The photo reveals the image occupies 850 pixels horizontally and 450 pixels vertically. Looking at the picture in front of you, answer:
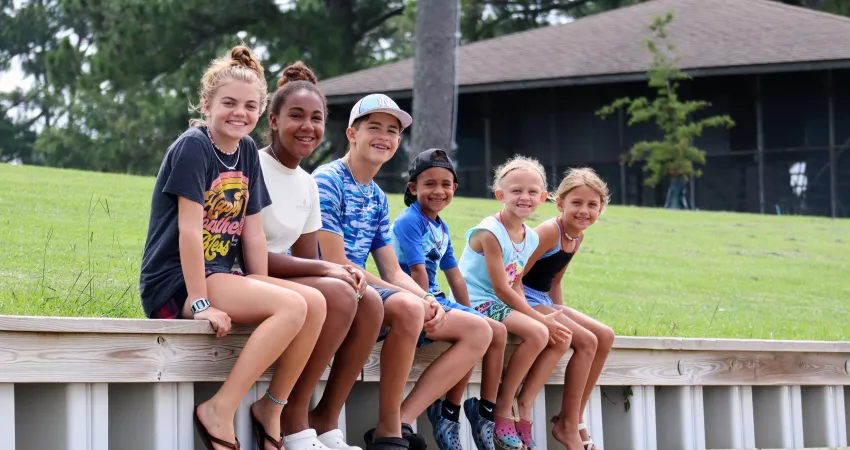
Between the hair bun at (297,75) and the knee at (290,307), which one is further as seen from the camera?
the hair bun at (297,75)

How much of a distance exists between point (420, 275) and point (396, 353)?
856 mm

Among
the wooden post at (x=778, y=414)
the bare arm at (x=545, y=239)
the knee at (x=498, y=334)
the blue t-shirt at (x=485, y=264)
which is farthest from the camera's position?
the wooden post at (x=778, y=414)

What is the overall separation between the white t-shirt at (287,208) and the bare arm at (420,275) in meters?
0.71

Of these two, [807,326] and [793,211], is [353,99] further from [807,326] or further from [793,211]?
[807,326]

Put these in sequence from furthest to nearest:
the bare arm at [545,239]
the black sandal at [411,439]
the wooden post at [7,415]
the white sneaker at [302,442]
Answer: the bare arm at [545,239] < the black sandal at [411,439] < the white sneaker at [302,442] < the wooden post at [7,415]

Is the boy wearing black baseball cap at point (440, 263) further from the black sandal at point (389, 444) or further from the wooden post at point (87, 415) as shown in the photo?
the wooden post at point (87, 415)

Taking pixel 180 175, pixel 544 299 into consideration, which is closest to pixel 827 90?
pixel 544 299

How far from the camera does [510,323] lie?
18.0 ft

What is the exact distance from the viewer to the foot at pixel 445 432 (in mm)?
5151

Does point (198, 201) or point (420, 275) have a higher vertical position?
point (198, 201)

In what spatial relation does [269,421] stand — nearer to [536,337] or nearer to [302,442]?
[302,442]

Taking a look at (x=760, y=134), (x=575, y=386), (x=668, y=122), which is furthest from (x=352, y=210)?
(x=760, y=134)

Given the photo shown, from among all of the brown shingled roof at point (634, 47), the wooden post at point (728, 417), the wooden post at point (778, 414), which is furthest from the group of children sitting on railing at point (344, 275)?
the brown shingled roof at point (634, 47)

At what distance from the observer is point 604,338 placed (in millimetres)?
5754
